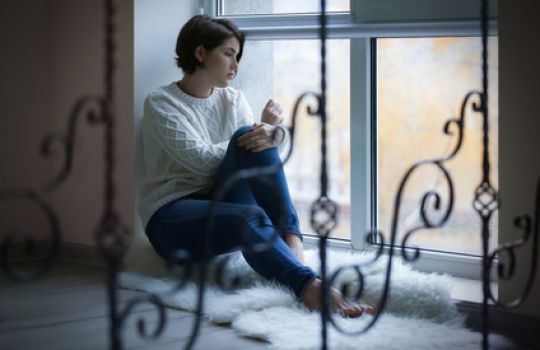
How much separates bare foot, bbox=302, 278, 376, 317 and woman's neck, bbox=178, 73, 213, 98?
2.62ft

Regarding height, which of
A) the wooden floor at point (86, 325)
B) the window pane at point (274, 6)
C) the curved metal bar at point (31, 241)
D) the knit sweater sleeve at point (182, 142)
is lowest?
the wooden floor at point (86, 325)

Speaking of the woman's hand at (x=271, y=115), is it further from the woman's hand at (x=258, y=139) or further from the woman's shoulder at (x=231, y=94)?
the woman's shoulder at (x=231, y=94)

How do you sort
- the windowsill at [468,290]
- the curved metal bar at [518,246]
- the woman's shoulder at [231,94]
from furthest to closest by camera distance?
1. the woman's shoulder at [231,94]
2. the windowsill at [468,290]
3. the curved metal bar at [518,246]

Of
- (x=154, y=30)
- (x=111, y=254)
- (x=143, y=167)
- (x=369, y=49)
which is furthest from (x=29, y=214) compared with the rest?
(x=111, y=254)

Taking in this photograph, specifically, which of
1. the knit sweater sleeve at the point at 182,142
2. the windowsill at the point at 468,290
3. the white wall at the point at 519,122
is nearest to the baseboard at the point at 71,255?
the knit sweater sleeve at the point at 182,142

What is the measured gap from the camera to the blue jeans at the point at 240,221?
2.23 metres

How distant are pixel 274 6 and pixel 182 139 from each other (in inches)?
24.5

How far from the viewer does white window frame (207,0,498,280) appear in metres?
2.40

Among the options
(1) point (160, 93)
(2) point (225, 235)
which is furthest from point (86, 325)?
(1) point (160, 93)

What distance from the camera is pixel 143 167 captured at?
9.26 feet

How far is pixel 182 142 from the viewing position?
2.50m

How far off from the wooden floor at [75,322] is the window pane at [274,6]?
1.05 m

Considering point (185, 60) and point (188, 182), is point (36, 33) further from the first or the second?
point (188, 182)

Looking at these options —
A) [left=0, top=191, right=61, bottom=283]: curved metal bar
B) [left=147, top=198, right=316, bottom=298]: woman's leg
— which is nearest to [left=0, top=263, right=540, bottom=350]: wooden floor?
[left=147, top=198, right=316, bottom=298]: woman's leg
